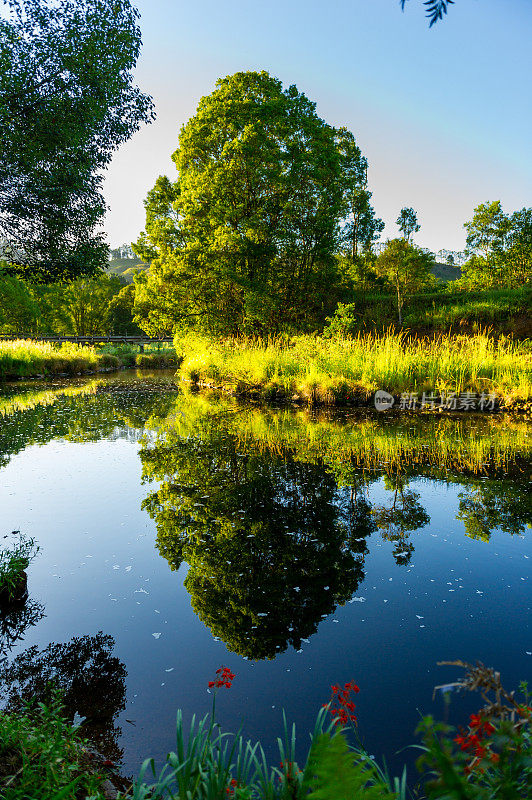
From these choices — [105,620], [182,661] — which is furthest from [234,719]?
[105,620]

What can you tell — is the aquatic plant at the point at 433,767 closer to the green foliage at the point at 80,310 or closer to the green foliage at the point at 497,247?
the green foliage at the point at 497,247

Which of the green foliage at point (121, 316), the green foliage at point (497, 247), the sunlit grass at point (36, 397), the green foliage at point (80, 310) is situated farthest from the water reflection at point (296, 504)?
the green foliage at point (121, 316)

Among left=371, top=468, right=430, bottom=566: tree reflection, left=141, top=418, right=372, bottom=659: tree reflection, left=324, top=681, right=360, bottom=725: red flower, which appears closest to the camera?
left=324, top=681, right=360, bottom=725: red flower

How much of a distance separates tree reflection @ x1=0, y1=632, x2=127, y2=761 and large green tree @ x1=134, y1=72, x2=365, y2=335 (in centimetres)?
1737

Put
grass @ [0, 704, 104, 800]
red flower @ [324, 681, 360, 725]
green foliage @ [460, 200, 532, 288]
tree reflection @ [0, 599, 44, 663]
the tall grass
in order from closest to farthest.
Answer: grass @ [0, 704, 104, 800], red flower @ [324, 681, 360, 725], tree reflection @ [0, 599, 44, 663], the tall grass, green foliage @ [460, 200, 532, 288]

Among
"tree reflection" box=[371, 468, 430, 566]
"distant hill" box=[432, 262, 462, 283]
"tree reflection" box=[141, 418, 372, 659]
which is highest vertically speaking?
"distant hill" box=[432, 262, 462, 283]

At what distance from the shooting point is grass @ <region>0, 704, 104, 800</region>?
1.74 metres

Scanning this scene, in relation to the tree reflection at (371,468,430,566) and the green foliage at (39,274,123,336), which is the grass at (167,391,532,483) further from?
the green foliage at (39,274,123,336)

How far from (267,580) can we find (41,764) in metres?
2.30

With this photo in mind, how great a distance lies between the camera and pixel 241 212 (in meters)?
19.2

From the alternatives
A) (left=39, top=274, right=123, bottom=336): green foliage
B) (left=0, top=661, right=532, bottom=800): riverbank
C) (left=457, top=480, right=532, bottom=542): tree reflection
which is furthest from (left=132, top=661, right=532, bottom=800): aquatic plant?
(left=39, top=274, right=123, bottom=336): green foliage

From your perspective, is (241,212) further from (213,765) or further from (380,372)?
(213,765)

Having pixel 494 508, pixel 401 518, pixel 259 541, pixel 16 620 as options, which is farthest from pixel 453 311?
pixel 16 620

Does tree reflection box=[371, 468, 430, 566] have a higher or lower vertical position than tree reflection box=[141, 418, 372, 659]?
lower
